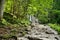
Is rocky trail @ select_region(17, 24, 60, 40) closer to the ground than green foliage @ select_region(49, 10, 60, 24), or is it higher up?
higher up

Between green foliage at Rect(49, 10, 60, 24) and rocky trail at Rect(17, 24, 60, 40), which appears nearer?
rocky trail at Rect(17, 24, 60, 40)

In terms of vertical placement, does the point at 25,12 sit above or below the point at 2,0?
below

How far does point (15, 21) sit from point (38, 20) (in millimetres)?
12900

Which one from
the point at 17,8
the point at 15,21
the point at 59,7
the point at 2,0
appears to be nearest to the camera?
the point at 2,0

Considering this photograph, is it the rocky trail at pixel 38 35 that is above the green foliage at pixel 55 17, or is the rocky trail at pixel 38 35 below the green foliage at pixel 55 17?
above

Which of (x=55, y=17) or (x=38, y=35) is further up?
(x=38, y=35)

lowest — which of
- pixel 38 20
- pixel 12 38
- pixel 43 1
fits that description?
pixel 38 20

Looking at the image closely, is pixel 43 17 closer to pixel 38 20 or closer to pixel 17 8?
pixel 38 20

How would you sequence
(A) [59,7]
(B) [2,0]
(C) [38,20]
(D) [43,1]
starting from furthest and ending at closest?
(A) [59,7] → (C) [38,20] → (D) [43,1] → (B) [2,0]

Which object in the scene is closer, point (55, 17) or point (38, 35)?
point (38, 35)

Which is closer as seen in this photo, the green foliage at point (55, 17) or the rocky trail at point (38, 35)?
the rocky trail at point (38, 35)

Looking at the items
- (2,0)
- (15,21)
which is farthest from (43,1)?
(2,0)

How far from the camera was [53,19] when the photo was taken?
94.3 ft

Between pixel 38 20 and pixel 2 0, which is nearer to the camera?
pixel 2 0
